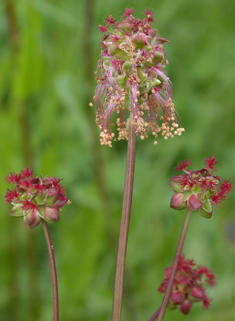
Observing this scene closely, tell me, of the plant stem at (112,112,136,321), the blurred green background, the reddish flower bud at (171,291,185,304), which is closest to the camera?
the plant stem at (112,112,136,321)

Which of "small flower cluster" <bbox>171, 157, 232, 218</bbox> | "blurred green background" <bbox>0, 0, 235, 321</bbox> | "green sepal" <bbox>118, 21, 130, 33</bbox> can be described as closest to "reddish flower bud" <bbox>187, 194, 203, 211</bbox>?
"small flower cluster" <bbox>171, 157, 232, 218</bbox>

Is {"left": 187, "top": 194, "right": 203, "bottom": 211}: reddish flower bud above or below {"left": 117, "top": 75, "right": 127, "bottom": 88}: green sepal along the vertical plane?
below

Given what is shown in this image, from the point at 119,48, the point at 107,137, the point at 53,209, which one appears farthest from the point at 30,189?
the point at 119,48

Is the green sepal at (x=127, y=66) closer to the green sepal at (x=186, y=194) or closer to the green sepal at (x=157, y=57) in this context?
the green sepal at (x=157, y=57)

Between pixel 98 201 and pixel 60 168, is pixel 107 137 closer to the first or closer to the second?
pixel 98 201

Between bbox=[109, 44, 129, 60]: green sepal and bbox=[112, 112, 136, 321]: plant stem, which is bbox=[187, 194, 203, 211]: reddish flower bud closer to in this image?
bbox=[112, 112, 136, 321]: plant stem
